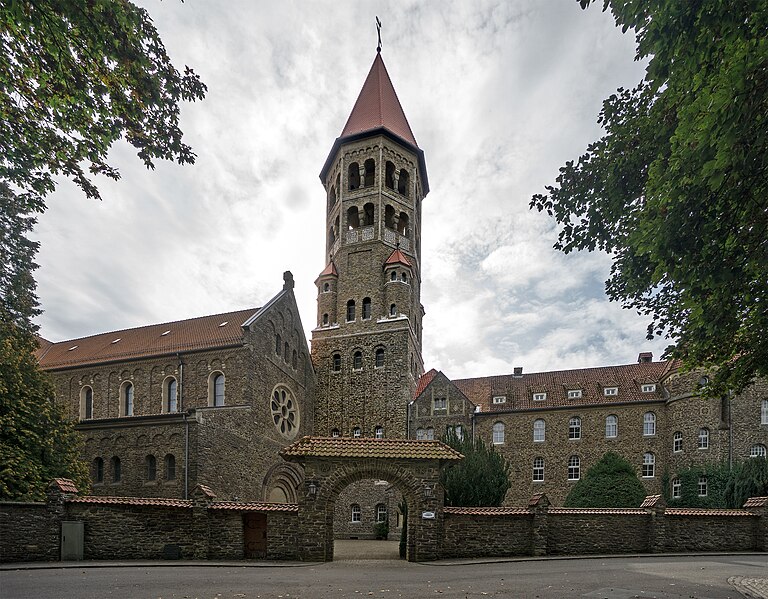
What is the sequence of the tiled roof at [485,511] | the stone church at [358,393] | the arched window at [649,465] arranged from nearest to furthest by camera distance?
1. the tiled roof at [485,511]
2. the stone church at [358,393]
3. the arched window at [649,465]

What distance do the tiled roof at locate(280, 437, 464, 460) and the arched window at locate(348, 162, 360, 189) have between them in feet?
89.4

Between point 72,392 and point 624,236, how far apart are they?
108 feet

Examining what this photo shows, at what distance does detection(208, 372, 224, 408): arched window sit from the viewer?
30.5m

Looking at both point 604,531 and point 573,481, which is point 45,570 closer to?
point 604,531

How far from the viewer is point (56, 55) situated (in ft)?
25.7

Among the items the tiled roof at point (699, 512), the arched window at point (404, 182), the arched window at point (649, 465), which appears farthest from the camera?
the arched window at point (404, 182)

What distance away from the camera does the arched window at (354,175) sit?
42344 millimetres

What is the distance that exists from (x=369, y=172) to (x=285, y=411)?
721 inches

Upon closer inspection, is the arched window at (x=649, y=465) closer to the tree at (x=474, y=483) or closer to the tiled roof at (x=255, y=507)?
the tree at (x=474, y=483)

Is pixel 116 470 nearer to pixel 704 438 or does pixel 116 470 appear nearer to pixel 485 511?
pixel 485 511

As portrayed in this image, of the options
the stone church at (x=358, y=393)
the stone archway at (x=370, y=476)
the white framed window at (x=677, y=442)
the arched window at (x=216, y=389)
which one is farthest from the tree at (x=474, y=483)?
the white framed window at (x=677, y=442)

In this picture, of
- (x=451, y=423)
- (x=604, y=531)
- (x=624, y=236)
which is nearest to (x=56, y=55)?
(x=624, y=236)

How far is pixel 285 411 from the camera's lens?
33.9m

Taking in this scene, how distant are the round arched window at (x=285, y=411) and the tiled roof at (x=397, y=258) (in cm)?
1134
